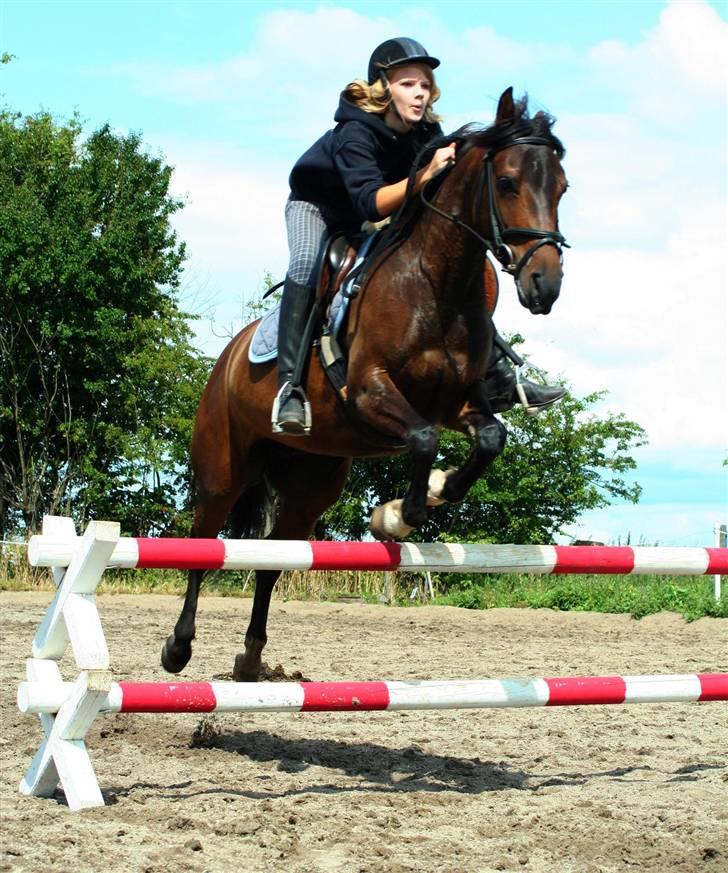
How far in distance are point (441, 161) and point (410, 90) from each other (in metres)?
0.59

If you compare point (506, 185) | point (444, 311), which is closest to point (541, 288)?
point (506, 185)

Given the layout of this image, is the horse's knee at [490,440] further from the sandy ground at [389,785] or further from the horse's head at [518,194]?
the sandy ground at [389,785]

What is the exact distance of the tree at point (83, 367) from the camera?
72.8 ft

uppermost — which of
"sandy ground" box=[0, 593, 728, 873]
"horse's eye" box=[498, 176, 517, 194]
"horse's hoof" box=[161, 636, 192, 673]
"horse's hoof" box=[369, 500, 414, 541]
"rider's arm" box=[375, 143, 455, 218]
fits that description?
"rider's arm" box=[375, 143, 455, 218]

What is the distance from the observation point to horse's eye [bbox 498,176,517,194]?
464 centimetres

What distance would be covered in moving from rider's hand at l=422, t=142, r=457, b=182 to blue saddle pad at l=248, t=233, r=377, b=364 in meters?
0.53

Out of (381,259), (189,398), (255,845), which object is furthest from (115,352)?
(255,845)

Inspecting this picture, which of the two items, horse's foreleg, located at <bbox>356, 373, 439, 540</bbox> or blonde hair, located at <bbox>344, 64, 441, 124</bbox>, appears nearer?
horse's foreleg, located at <bbox>356, 373, 439, 540</bbox>

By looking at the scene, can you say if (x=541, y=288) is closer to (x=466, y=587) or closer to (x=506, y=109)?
(x=506, y=109)

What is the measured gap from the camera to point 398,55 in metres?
5.47

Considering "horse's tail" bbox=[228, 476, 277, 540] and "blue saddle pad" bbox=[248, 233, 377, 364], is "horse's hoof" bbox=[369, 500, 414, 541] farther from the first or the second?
"horse's tail" bbox=[228, 476, 277, 540]

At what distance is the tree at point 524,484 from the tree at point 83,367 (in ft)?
12.1

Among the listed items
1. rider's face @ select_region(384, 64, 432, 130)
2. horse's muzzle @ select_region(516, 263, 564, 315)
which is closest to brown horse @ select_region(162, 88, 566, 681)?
horse's muzzle @ select_region(516, 263, 564, 315)

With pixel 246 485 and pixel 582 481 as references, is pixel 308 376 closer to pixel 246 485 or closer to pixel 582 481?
→ pixel 246 485
